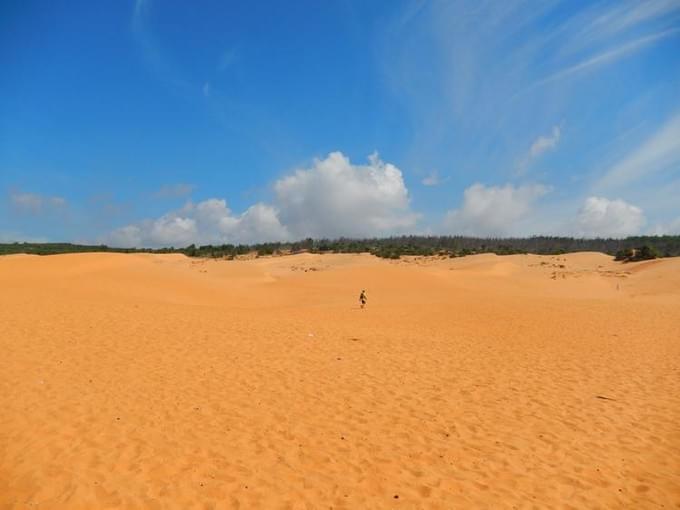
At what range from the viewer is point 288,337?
52.8ft

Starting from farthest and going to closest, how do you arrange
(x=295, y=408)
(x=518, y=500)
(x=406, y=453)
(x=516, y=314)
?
1. (x=516, y=314)
2. (x=295, y=408)
3. (x=406, y=453)
4. (x=518, y=500)

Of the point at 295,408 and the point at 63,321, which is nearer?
Answer: the point at 295,408

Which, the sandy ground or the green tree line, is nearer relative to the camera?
the sandy ground

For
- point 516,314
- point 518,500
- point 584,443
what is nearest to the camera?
point 518,500

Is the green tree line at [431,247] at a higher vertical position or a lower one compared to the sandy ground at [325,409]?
higher

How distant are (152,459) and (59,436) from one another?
1.97 m

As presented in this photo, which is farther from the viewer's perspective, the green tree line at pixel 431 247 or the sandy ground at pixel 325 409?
the green tree line at pixel 431 247

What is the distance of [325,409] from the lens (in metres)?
8.98

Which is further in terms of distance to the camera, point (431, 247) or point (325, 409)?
point (431, 247)

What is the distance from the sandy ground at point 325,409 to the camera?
6031mm

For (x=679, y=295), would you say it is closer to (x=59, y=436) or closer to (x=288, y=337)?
(x=288, y=337)

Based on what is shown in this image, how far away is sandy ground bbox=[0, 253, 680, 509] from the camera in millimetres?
6031

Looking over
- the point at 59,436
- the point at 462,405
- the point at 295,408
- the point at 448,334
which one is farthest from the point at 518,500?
the point at 448,334

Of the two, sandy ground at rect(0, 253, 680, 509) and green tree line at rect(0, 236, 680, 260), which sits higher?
green tree line at rect(0, 236, 680, 260)
